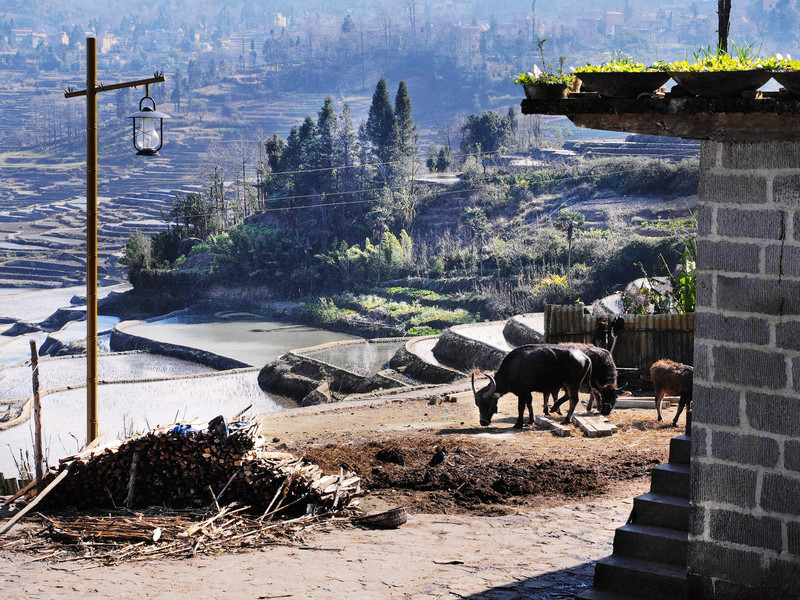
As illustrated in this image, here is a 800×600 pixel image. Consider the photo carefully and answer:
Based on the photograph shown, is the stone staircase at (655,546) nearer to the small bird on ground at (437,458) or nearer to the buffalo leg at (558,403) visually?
the small bird on ground at (437,458)

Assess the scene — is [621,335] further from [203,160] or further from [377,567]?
[203,160]

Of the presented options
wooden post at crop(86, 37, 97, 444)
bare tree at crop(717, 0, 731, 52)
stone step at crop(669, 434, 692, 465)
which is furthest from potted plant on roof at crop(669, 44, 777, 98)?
wooden post at crop(86, 37, 97, 444)

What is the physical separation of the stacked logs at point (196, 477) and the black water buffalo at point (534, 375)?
453cm

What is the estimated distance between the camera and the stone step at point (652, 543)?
22.9 ft

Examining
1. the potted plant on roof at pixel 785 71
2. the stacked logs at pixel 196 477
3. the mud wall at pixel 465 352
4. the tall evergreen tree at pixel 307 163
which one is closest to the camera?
the potted plant on roof at pixel 785 71

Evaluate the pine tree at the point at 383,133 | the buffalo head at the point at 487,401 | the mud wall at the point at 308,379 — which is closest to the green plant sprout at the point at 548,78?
the buffalo head at the point at 487,401

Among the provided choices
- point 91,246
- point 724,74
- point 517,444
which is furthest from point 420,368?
point 724,74

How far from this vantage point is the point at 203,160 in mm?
156250

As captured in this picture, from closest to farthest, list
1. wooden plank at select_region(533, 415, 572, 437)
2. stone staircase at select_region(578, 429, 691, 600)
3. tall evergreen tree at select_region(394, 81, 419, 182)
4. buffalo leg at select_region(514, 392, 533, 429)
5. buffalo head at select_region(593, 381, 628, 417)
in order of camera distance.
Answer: stone staircase at select_region(578, 429, 691, 600) < wooden plank at select_region(533, 415, 572, 437) < buffalo leg at select_region(514, 392, 533, 429) < buffalo head at select_region(593, 381, 628, 417) < tall evergreen tree at select_region(394, 81, 419, 182)

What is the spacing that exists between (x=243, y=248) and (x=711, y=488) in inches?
2681

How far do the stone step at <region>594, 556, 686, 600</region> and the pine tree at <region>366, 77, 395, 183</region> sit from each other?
244ft

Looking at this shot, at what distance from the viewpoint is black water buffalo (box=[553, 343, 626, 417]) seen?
14914 millimetres

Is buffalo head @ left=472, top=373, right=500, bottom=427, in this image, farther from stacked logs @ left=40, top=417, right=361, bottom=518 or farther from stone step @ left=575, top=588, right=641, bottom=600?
stone step @ left=575, top=588, right=641, bottom=600

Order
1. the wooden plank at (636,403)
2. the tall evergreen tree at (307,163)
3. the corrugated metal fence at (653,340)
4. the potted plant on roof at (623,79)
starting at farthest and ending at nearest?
the tall evergreen tree at (307,163) < the corrugated metal fence at (653,340) < the wooden plank at (636,403) < the potted plant on roof at (623,79)
